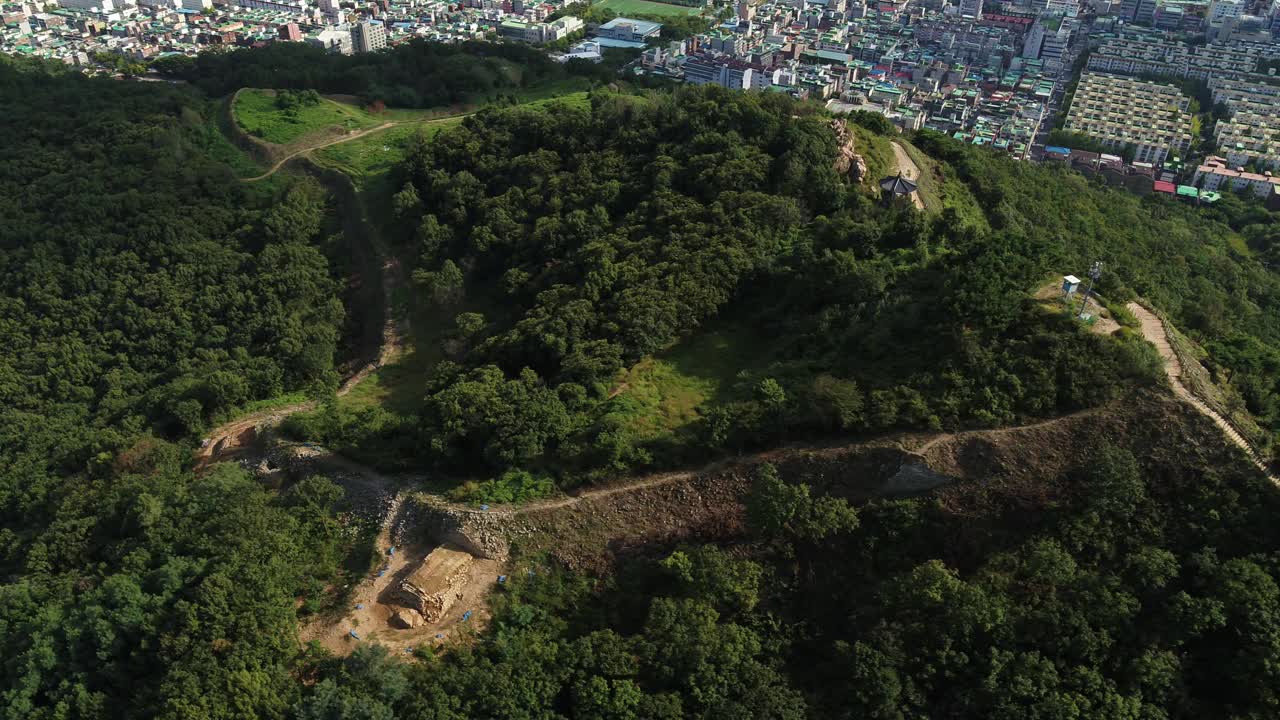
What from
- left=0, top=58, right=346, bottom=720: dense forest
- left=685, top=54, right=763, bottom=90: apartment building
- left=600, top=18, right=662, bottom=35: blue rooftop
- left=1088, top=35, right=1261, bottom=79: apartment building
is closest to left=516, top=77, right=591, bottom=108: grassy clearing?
left=0, top=58, right=346, bottom=720: dense forest

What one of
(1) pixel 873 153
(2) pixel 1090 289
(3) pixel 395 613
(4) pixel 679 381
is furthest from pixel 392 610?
(1) pixel 873 153

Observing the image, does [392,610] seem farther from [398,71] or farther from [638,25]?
[638,25]

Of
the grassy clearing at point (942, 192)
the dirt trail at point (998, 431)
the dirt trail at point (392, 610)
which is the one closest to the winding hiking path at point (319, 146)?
the grassy clearing at point (942, 192)

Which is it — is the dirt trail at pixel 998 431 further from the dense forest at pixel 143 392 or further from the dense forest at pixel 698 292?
the dense forest at pixel 143 392

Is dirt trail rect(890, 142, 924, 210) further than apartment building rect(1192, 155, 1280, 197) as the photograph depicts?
No

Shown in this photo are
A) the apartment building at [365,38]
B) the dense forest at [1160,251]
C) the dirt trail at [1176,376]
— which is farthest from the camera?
the apartment building at [365,38]

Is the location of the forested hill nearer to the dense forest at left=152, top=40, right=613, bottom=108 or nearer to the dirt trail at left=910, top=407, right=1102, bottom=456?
the dirt trail at left=910, top=407, right=1102, bottom=456
